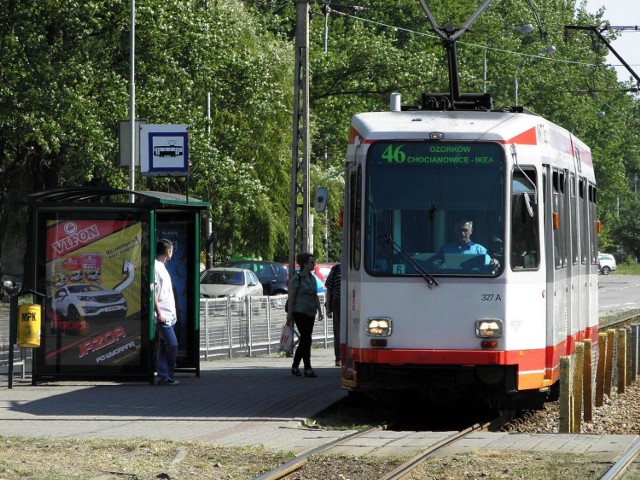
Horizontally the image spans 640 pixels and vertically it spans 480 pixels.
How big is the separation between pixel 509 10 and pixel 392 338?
6536cm

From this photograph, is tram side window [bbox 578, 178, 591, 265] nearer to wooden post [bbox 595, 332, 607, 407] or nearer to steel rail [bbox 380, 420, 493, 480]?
wooden post [bbox 595, 332, 607, 407]

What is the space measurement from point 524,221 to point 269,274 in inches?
1345

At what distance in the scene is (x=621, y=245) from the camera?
11000 cm

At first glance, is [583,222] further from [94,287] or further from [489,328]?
[94,287]

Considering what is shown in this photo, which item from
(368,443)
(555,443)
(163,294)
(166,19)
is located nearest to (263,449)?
(368,443)

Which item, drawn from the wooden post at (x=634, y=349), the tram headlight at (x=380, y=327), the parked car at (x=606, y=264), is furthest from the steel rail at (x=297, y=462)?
the parked car at (x=606, y=264)

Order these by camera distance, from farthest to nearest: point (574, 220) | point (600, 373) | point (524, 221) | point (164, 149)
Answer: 1. point (164, 149)
2. point (600, 373)
3. point (574, 220)
4. point (524, 221)

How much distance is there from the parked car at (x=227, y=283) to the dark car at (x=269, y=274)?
3594 mm

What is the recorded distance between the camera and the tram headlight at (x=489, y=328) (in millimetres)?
13297

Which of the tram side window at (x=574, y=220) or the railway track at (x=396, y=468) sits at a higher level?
the tram side window at (x=574, y=220)

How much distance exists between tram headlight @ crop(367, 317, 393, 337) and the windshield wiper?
55 centimetres

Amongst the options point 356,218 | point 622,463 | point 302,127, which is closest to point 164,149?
point 302,127

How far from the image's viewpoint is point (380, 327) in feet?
44.0

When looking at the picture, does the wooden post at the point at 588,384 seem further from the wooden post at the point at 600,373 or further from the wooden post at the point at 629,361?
the wooden post at the point at 629,361
